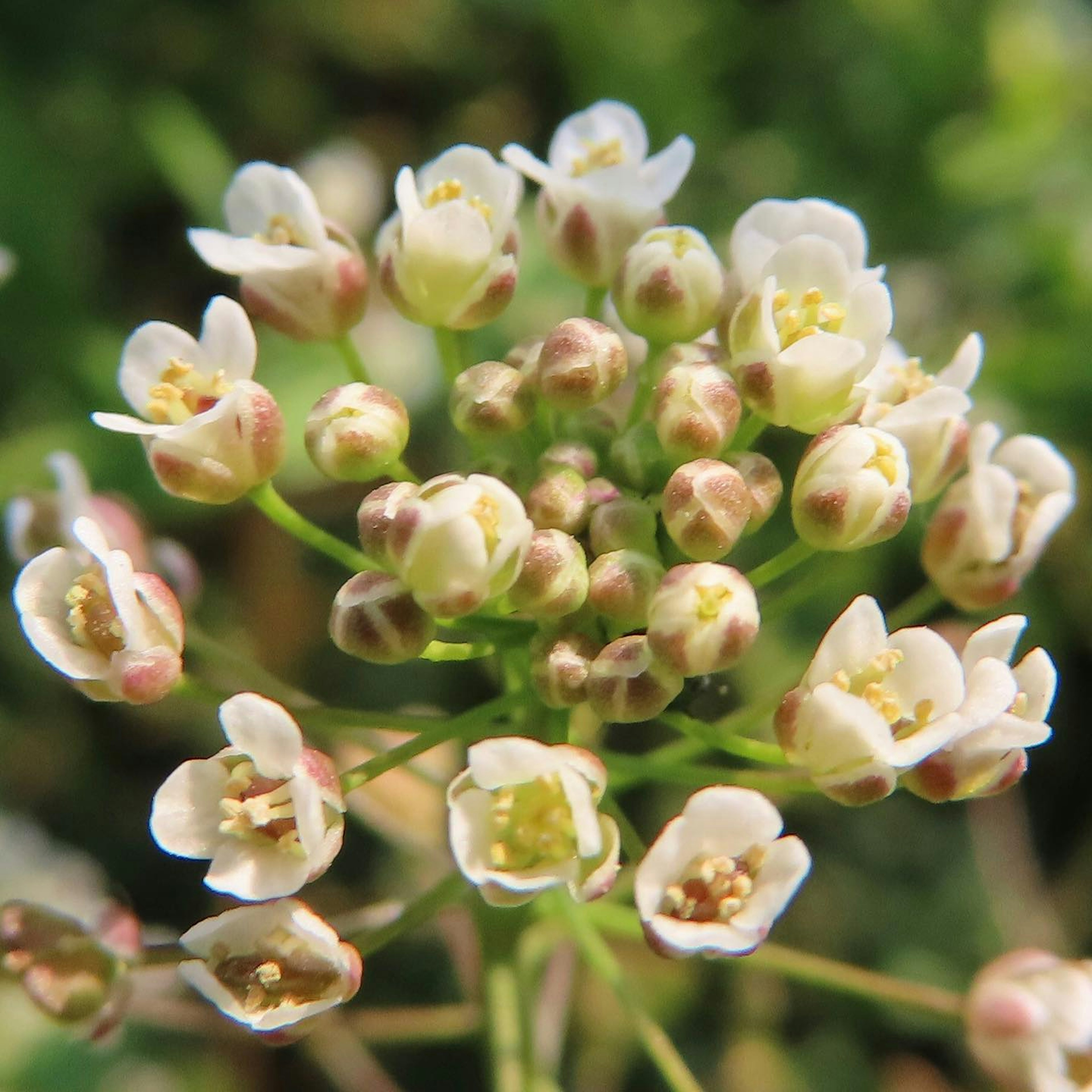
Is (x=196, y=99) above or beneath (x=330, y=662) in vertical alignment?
above

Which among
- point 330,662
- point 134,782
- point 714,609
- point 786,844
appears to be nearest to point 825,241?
point 714,609

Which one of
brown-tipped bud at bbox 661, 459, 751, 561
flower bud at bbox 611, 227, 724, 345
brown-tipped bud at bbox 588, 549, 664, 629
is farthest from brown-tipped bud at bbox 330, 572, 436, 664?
flower bud at bbox 611, 227, 724, 345

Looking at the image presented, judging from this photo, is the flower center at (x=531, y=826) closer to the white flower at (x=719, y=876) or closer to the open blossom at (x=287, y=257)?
the white flower at (x=719, y=876)

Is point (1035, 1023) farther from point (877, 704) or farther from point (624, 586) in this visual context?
point (624, 586)

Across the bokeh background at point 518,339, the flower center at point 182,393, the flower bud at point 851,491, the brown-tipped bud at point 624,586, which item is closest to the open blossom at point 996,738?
the flower bud at point 851,491

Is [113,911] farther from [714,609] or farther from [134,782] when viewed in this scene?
[134,782]

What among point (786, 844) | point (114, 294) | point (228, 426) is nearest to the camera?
point (786, 844)
